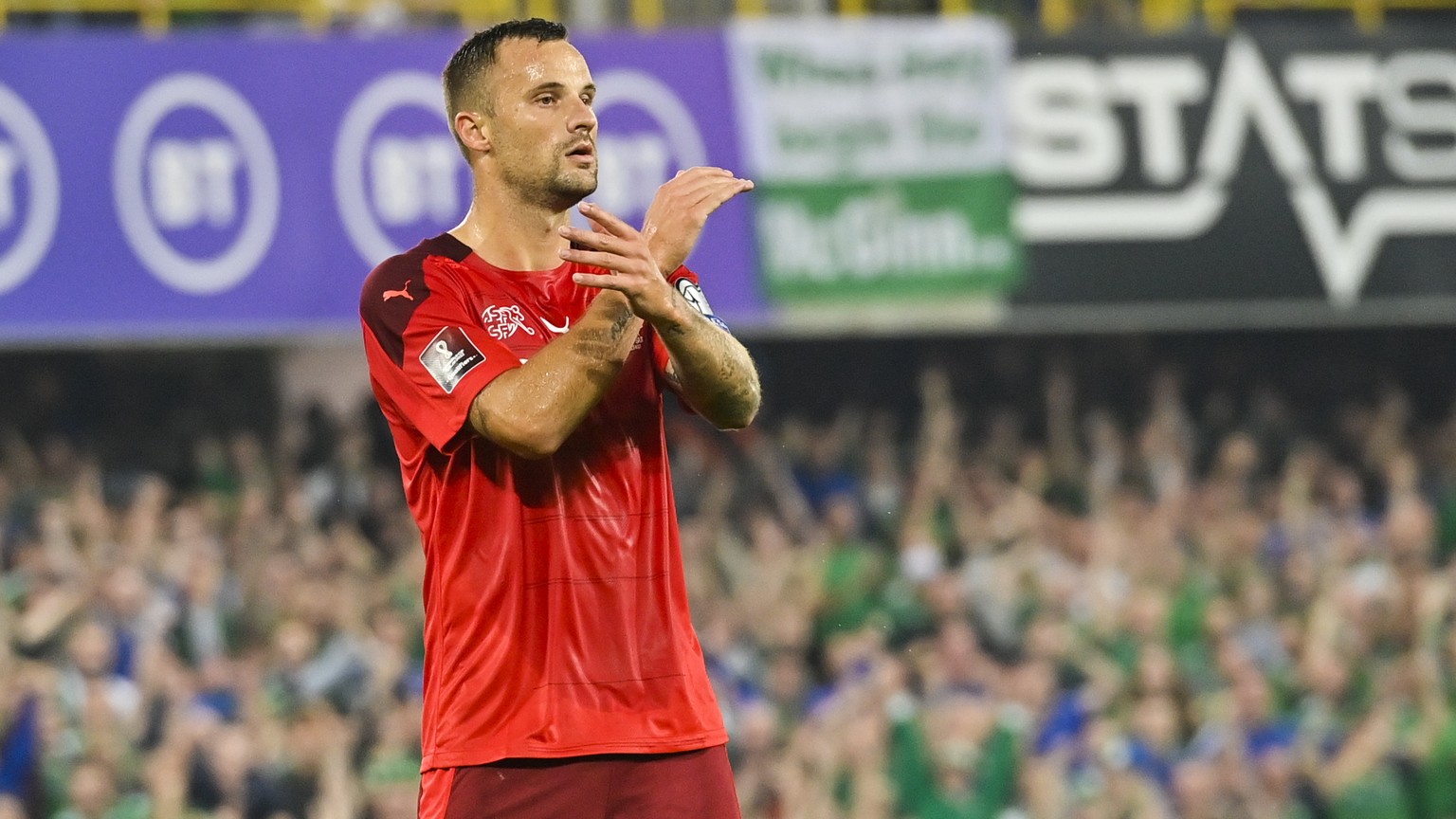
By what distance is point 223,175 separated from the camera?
1175 centimetres

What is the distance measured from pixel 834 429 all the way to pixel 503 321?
11.3 meters

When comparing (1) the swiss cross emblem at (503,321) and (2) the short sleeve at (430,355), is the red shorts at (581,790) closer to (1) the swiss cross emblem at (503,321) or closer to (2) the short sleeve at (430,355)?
(2) the short sleeve at (430,355)

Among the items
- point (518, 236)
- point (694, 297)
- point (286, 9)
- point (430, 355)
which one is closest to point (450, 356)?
point (430, 355)

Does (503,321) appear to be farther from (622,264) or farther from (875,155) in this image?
(875,155)

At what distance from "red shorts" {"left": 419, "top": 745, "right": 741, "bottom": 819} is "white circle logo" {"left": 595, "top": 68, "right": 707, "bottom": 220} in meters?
8.64

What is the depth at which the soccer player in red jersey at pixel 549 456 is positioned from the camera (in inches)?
140

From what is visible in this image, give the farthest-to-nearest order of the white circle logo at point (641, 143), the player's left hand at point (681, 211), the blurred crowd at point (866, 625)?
the white circle logo at point (641, 143) → the blurred crowd at point (866, 625) → the player's left hand at point (681, 211)

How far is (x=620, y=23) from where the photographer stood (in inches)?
518

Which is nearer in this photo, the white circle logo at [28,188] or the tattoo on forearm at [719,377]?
the tattoo on forearm at [719,377]

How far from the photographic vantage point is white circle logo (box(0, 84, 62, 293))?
11391 mm

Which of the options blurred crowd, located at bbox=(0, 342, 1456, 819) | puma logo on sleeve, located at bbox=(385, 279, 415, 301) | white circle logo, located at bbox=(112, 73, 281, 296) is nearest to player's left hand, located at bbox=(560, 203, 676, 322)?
puma logo on sleeve, located at bbox=(385, 279, 415, 301)

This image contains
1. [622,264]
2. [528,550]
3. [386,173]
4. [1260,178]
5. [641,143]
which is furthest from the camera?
[1260,178]

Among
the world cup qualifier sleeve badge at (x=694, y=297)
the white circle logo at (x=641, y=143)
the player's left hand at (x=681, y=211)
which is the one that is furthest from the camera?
the white circle logo at (x=641, y=143)

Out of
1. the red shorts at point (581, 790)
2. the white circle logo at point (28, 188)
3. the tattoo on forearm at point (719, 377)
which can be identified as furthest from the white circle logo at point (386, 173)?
the red shorts at point (581, 790)
